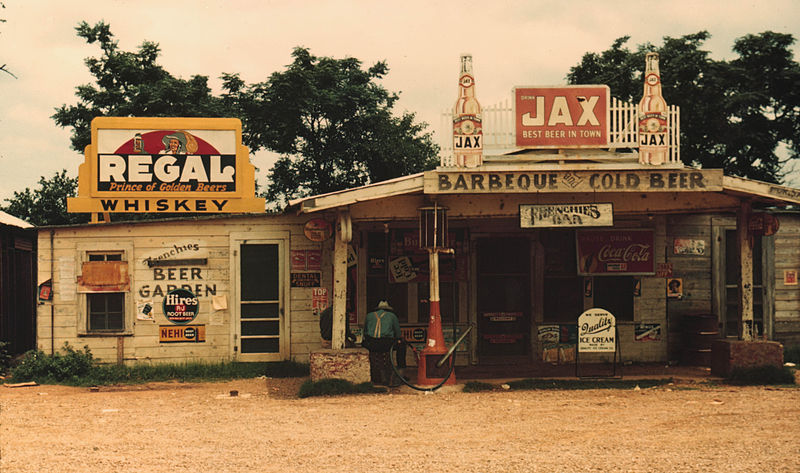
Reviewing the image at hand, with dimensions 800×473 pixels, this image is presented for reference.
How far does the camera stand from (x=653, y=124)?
1268cm

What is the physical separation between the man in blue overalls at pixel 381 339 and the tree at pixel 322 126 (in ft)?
62.2

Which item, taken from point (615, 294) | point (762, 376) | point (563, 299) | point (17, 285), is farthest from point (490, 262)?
point (17, 285)

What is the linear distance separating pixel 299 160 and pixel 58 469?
25.2m

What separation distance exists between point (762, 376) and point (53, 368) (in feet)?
39.7

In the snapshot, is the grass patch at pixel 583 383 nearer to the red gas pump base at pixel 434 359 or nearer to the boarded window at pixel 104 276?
the red gas pump base at pixel 434 359

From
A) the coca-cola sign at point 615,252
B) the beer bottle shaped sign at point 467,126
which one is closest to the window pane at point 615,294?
the coca-cola sign at point 615,252

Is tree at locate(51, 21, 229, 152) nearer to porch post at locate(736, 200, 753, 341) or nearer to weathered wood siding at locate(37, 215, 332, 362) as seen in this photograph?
weathered wood siding at locate(37, 215, 332, 362)

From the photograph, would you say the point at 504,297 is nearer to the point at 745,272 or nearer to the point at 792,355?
the point at 745,272

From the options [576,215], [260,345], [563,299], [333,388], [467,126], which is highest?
[467,126]

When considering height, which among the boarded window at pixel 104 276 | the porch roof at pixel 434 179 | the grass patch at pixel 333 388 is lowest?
the grass patch at pixel 333 388

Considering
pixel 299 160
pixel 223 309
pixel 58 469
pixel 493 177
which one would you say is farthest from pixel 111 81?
pixel 58 469

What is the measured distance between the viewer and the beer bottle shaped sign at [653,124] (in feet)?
41.4

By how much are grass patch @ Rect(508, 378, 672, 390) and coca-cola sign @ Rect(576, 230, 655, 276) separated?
104 inches

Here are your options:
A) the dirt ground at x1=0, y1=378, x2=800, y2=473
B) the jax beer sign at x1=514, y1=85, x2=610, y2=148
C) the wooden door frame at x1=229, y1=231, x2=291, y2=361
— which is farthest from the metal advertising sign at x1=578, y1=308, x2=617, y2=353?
the wooden door frame at x1=229, y1=231, x2=291, y2=361
